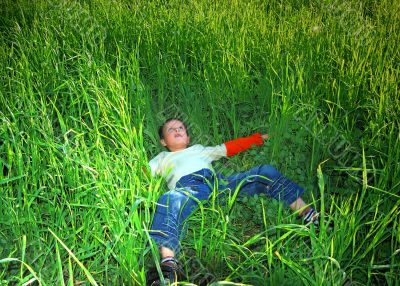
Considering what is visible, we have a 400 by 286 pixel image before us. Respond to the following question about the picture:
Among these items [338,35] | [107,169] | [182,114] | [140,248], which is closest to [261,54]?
[338,35]

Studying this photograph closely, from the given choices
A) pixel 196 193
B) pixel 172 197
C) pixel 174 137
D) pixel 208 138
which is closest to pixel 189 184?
pixel 196 193

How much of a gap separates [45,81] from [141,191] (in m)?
1.28

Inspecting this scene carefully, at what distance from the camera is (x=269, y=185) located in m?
2.10

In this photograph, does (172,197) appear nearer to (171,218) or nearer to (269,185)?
(171,218)

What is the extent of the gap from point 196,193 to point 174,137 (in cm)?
Result: 47

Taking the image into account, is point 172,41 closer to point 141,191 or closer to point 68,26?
point 68,26

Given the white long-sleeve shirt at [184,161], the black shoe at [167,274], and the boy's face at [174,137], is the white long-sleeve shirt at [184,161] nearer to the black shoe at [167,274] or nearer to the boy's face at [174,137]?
the boy's face at [174,137]

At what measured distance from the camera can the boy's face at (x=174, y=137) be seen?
2400mm

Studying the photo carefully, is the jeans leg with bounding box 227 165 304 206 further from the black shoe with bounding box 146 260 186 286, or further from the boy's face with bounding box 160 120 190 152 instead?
the black shoe with bounding box 146 260 186 286

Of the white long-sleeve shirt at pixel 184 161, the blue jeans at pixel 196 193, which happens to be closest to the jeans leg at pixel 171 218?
the blue jeans at pixel 196 193

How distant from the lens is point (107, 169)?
173 centimetres

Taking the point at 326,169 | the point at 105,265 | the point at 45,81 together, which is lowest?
the point at 326,169

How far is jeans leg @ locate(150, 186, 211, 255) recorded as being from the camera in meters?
1.71

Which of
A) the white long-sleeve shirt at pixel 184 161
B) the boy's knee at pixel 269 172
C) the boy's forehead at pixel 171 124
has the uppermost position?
the boy's forehead at pixel 171 124
